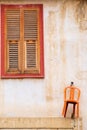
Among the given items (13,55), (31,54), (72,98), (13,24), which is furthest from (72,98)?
(13,24)

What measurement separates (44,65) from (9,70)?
2.73 ft

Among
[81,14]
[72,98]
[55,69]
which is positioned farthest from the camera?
[81,14]

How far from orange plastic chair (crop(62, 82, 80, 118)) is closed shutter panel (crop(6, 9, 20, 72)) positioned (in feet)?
4.34

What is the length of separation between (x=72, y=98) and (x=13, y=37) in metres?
2.01

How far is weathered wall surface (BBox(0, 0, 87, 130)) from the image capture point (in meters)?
12.7

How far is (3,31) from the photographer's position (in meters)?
13.0

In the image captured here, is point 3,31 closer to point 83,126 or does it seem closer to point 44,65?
point 44,65

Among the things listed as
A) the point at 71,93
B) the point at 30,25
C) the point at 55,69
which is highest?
the point at 30,25

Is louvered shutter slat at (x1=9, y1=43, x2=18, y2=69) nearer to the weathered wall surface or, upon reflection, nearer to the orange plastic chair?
the weathered wall surface

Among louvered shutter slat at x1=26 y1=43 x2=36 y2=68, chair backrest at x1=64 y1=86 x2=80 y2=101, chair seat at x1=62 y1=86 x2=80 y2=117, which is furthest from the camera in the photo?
louvered shutter slat at x1=26 y1=43 x2=36 y2=68

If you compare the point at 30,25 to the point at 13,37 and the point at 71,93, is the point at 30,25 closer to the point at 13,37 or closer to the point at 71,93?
the point at 13,37

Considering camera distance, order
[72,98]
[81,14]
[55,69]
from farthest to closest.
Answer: [81,14] → [55,69] → [72,98]

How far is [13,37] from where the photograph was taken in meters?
13.0

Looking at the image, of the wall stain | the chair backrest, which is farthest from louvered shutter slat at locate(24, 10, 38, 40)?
the chair backrest
